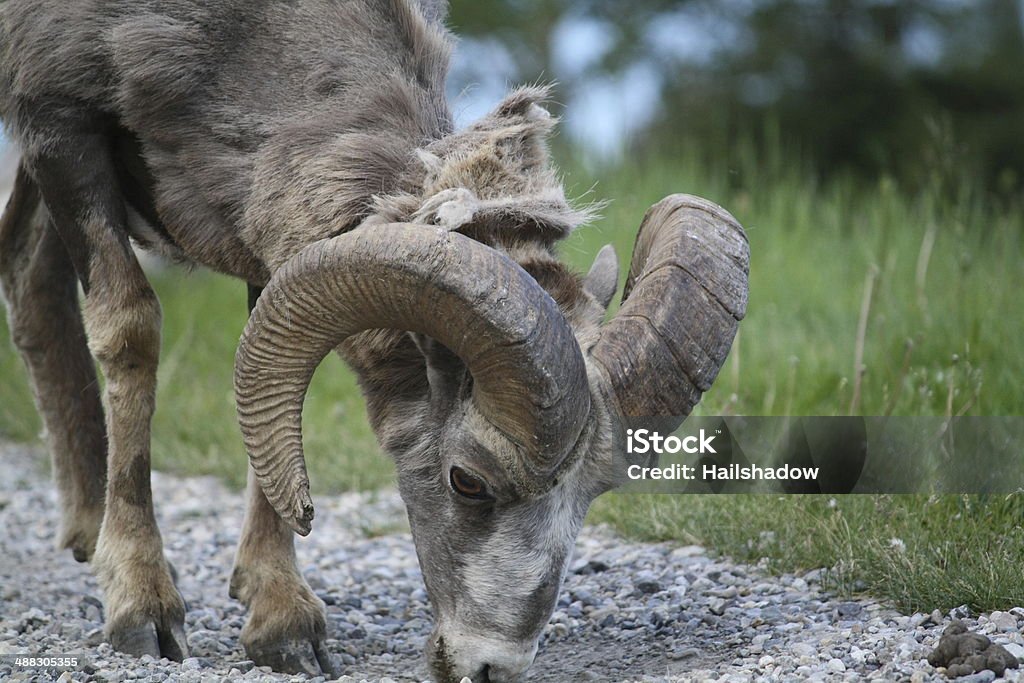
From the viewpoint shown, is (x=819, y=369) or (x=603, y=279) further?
(x=819, y=369)

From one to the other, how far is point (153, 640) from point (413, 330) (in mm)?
2161

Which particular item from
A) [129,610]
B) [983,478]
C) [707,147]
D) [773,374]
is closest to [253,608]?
[129,610]

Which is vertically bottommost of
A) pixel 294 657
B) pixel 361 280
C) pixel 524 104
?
pixel 294 657

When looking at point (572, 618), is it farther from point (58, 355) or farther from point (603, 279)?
point (58, 355)

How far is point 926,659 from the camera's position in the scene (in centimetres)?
505

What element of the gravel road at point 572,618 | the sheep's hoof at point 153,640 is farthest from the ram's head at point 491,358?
the sheep's hoof at point 153,640

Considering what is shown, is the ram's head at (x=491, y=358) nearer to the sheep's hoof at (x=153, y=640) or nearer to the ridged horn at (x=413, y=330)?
the ridged horn at (x=413, y=330)

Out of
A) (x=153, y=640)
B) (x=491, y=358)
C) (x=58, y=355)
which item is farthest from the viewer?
(x=58, y=355)

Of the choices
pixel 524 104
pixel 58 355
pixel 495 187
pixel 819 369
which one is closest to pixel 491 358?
pixel 495 187

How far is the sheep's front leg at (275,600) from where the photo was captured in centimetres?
617

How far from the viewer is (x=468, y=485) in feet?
17.3

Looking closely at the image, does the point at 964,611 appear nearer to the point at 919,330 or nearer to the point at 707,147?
the point at 919,330

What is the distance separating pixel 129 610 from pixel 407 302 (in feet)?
7.66

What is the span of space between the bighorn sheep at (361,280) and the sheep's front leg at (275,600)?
0.01 m
